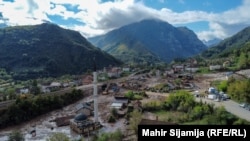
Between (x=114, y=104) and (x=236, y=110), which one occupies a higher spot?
(x=236, y=110)

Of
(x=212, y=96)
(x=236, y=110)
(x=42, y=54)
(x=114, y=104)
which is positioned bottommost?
(x=114, y=104)

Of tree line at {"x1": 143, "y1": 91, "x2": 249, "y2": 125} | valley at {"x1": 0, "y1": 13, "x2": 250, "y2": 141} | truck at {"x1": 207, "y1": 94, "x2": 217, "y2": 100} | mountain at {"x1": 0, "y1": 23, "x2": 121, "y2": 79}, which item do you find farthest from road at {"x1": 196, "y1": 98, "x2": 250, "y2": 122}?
mountain at {"x1": 0, "y1": 23, "x2": 121, "y2": 79}

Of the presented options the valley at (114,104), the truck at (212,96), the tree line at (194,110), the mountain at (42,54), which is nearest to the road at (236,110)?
the valley at (114,104)

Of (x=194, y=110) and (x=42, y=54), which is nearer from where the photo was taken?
(x=194, y=110)

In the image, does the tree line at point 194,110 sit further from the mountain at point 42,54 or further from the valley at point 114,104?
the mountain at point 42,54

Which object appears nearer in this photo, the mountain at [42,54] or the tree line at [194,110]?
the tree line at [194,110]

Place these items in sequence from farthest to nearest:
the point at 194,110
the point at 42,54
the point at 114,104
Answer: the point at 42,54 → the point at 114,104 → the point at 194,110

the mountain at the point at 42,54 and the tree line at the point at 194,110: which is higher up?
the mountain at the point at 42,54

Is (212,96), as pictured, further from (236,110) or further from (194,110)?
(194,110)

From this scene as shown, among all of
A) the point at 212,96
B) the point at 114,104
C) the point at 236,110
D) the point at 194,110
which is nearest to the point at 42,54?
the point at 114,104
